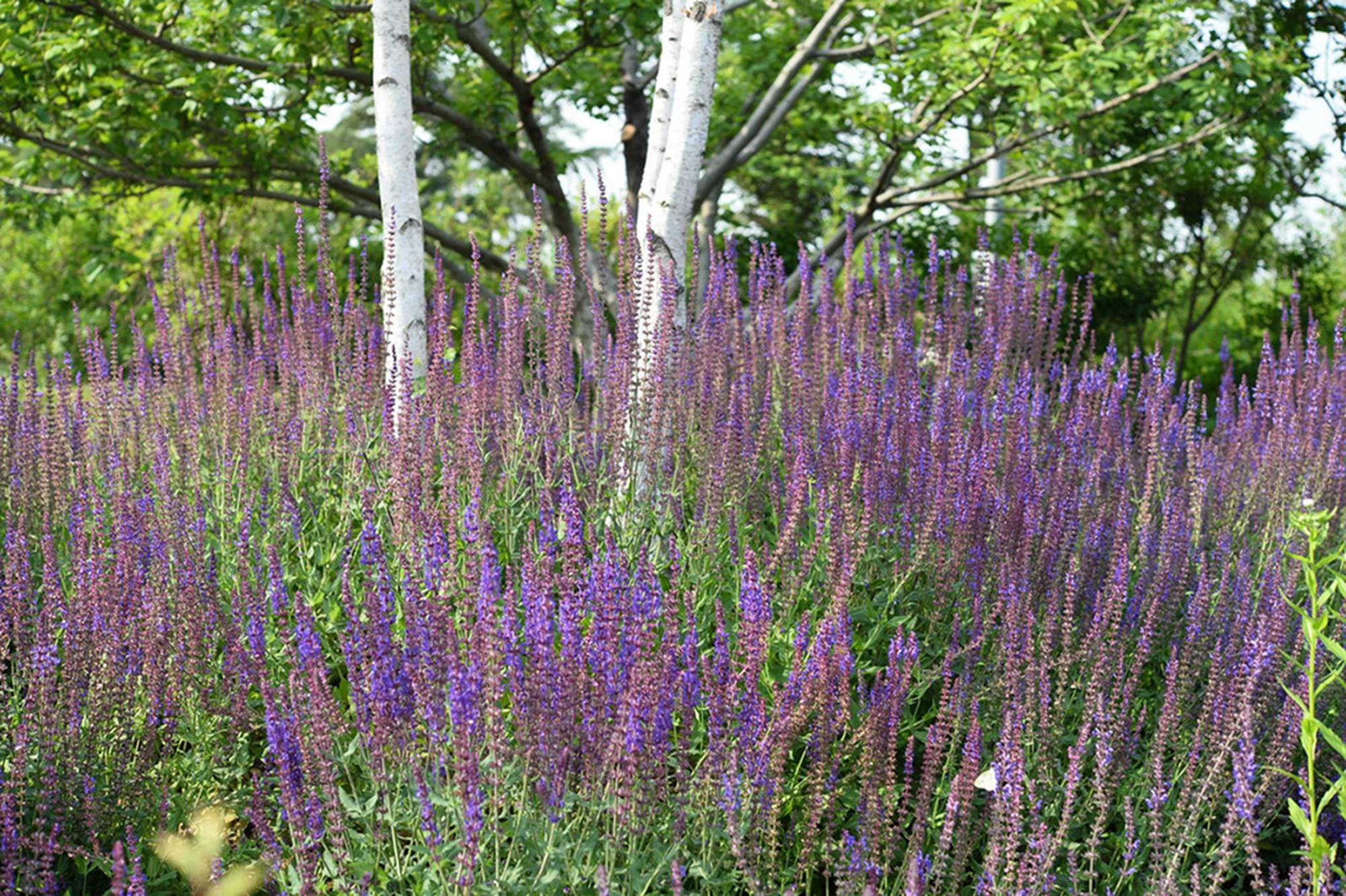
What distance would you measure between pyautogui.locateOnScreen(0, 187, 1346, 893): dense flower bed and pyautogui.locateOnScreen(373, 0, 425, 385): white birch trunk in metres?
0.36

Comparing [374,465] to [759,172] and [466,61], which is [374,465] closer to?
[466,61]

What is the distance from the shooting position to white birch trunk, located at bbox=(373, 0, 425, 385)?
18.6 ft

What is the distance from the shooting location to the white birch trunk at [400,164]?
5684 mm

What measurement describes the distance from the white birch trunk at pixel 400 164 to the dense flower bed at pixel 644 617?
1.19 ft

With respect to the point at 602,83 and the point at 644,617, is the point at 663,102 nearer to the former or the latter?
the point at 644,617

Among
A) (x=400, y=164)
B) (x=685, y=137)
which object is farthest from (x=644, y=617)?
(x=400, y=164)

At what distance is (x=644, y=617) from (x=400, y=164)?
3.65m

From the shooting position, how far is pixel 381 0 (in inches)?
226

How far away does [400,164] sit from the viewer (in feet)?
19.0

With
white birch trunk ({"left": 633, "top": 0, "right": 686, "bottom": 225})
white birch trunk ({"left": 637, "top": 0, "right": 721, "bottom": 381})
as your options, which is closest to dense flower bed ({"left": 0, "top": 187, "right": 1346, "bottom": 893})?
white birch trunk ({"left": 637, "top": 0, "right": 721, "bottom": 381})

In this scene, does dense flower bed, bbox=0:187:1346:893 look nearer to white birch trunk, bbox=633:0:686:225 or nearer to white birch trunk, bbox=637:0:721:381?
white birch trunk, bbox=637:0:721:381

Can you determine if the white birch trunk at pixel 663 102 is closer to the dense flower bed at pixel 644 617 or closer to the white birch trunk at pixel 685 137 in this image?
the white birch trunk at pixel 685 137

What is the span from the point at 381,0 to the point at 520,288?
4.73ft

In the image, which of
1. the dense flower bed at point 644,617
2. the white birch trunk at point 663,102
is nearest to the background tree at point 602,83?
the white birch trunk at point 663,102
